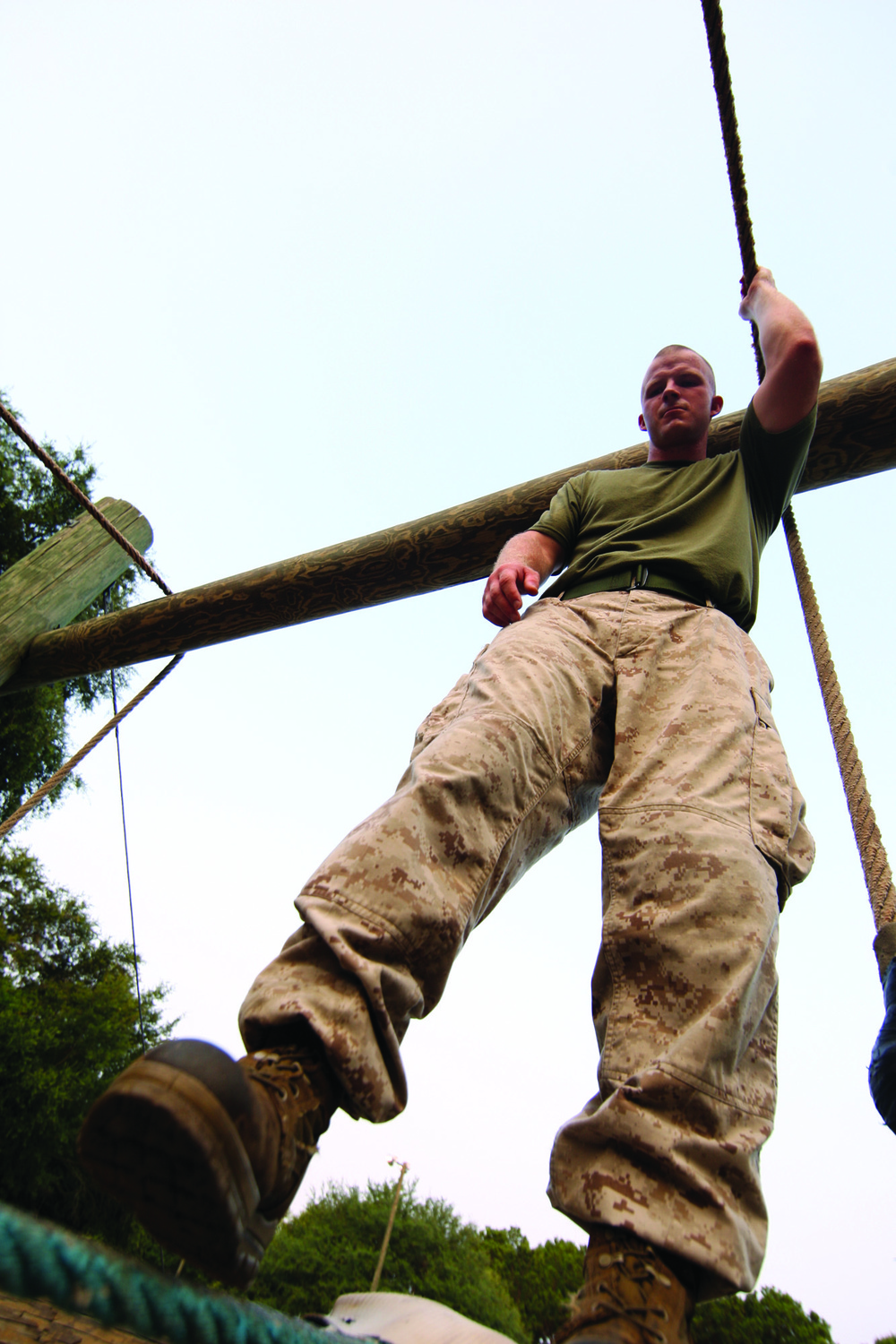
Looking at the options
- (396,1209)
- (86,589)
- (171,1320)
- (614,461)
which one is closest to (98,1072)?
(396,1209)

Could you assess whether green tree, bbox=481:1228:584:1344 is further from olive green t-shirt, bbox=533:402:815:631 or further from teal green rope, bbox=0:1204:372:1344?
teal green rope, bbox=0:1204:372:1344

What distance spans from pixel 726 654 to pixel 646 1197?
94cm

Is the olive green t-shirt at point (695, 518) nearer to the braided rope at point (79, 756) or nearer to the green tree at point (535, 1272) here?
the braided rope at point (79, 756)

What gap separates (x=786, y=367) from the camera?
175cm

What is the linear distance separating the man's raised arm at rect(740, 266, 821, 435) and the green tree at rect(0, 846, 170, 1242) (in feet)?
43.1

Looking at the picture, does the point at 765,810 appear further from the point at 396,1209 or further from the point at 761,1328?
the point at 396,1209

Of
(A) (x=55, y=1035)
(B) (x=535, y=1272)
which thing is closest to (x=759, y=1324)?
(B) (x=535, y=1272)

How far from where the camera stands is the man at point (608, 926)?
73 cm

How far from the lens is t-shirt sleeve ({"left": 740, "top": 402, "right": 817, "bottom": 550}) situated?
6.09ft

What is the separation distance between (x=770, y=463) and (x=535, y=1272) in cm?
2507

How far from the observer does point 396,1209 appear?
1948 cm

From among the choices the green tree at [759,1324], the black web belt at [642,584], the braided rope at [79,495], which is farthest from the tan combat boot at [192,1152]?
the green tree at [759,1324]

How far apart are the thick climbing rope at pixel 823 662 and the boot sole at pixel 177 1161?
0.96 metres

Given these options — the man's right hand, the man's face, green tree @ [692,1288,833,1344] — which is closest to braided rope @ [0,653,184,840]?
the man's right hand
